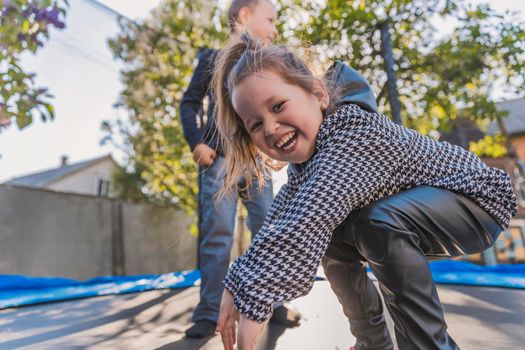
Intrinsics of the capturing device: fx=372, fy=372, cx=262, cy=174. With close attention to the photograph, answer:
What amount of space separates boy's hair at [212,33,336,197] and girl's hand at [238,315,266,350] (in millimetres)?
457

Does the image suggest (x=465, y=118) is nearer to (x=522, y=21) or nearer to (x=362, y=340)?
(x=522, y=21)

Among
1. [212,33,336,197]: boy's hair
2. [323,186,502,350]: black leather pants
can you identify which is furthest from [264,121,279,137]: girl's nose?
[323,186,502,350]: black leather pants

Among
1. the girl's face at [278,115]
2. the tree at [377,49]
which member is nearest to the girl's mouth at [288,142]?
the girl's face at [278,115]

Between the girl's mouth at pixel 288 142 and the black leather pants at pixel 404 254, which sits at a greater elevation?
the girl's mouth at pixel 288 142

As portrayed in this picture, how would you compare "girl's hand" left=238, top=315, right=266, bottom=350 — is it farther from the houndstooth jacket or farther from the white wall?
the white wall

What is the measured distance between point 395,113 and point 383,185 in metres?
1.95

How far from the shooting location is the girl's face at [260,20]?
1.32 m

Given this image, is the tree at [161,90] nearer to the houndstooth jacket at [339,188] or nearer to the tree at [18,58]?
the tree at [18,58]

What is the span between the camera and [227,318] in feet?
2.06

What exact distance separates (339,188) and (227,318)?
29 centimetres

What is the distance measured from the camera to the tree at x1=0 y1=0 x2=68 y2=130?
1503 mm

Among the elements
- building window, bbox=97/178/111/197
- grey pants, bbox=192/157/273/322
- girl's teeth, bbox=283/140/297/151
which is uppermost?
girl's teeth, bbox=283/140/297/151

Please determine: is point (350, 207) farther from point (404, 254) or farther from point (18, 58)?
point (18, 58)

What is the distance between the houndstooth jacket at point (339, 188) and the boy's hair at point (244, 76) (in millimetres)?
114
